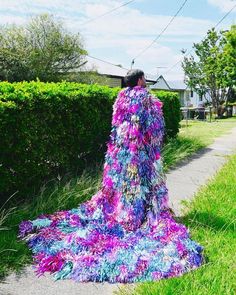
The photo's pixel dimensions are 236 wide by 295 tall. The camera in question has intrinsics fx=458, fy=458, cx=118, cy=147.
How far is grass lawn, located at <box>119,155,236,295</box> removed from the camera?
12.8 ft

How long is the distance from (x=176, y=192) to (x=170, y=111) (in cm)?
664

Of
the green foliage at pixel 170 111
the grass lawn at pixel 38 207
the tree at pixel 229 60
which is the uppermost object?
the tree at pixel 229 60

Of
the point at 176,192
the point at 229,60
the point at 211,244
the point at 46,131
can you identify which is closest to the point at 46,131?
the point at 46,131

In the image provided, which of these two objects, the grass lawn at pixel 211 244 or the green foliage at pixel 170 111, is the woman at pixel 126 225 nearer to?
the grass lawn at pixel 211 244

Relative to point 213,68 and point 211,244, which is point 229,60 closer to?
point 213,68

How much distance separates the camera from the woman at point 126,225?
14.3 feet

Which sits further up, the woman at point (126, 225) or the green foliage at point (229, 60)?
the green foliage at point (229, 60)

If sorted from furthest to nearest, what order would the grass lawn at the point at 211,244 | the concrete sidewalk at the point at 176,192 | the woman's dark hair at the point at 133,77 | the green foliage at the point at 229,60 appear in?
the green foliage at the point at 229,60 → the woman's dark hair at the point at 133,77 → the concrete sidewalk at the point at 176,192 → the grass lawn at the point at 211,244

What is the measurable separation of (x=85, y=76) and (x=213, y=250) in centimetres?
2630

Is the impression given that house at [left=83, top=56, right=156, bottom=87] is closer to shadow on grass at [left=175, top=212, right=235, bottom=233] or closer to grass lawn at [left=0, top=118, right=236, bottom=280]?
grass lawn at [left=0, top=118, right=236, bottom=280]

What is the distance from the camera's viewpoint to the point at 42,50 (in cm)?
3000

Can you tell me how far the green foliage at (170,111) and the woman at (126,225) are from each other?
7981 millimetres

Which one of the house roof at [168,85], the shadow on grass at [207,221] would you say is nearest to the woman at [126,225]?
the shadow on grass at [207,221]

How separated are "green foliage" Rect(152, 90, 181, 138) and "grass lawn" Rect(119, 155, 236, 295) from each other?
5.64 meters
